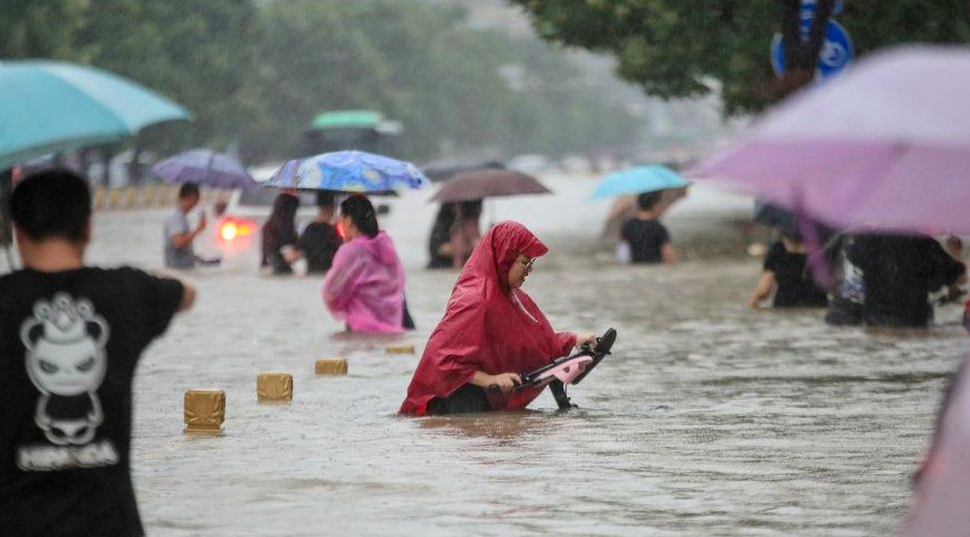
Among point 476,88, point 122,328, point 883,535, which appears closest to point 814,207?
point 122,328

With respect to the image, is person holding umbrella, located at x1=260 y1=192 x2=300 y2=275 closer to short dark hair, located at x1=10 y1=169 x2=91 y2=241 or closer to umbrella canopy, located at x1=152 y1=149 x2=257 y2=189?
umbrella canopy, located at x1=152 y1=149 x2=257 y2=189

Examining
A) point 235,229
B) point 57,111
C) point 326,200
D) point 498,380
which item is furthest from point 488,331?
point 235,229

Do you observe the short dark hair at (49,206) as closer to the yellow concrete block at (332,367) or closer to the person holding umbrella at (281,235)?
the yellow concrete block at (332,367)

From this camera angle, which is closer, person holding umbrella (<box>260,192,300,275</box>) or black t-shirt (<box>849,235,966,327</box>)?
black t-shirt (<box>849,235,966,327</box>)

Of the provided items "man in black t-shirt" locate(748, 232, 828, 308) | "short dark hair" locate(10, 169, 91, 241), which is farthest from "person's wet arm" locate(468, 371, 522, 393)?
"man in black t-shirt" locate(748, 232, 828, 308)

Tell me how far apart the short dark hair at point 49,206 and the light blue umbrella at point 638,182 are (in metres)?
22.9

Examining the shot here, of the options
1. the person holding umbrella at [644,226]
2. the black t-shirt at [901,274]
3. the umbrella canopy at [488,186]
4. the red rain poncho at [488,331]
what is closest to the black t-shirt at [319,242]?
the umbrella canopy at [488,186]

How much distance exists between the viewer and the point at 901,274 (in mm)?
18016

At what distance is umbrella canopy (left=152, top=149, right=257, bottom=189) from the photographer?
2567cm

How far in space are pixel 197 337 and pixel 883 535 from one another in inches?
454

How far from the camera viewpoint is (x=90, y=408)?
18.7 feet

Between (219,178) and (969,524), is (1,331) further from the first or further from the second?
(219,178)

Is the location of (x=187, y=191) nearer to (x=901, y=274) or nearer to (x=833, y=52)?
(x=901, y=274)

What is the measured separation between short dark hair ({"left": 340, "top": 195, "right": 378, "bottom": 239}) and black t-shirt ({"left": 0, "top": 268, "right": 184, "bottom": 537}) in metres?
11.2
